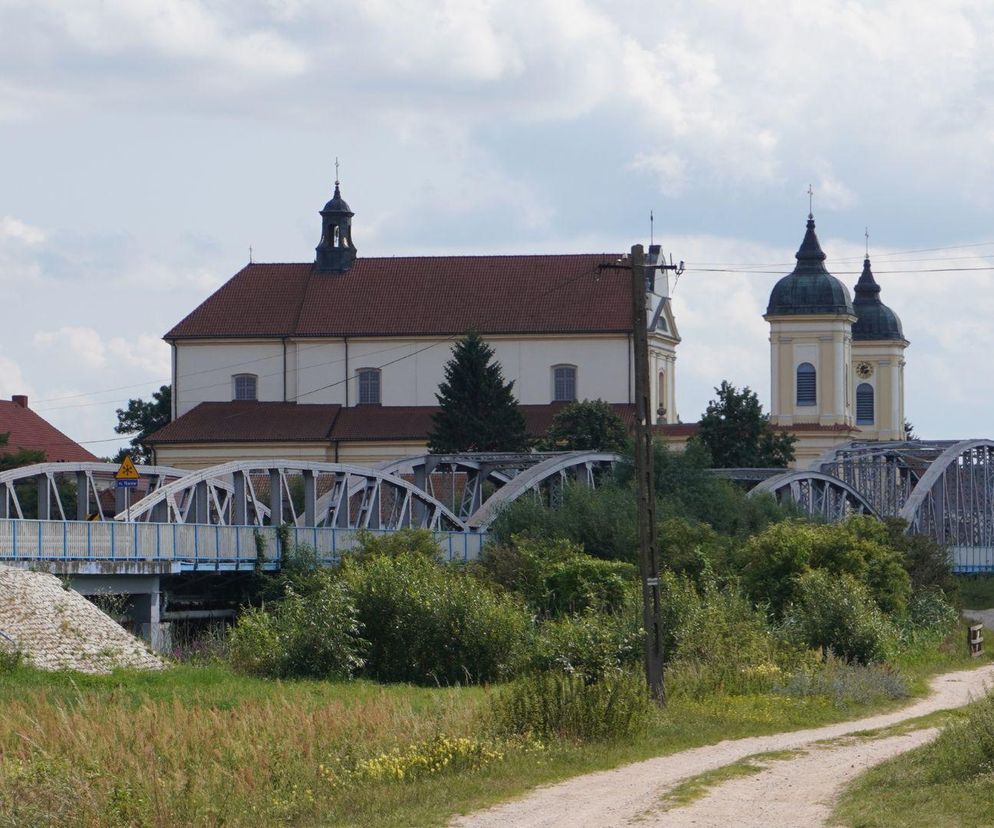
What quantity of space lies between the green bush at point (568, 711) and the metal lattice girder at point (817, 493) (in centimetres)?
4052

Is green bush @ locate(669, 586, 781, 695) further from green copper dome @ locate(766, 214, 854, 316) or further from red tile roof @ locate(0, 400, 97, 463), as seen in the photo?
green copper dome @ locate(766, 214, 854, 316)

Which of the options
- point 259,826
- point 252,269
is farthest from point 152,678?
point 252,269

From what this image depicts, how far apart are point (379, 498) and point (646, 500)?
30.8 metres

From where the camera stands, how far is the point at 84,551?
141 ft

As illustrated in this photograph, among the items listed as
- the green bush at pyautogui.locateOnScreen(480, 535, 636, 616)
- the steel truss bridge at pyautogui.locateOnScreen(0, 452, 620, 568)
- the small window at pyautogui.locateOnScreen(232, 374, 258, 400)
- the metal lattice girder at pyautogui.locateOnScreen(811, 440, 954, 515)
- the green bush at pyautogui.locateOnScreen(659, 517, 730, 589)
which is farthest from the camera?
the small window at pyautogui.locateOnScreen(232, 374, 258, 400)

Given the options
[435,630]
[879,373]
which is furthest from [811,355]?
[435,630]

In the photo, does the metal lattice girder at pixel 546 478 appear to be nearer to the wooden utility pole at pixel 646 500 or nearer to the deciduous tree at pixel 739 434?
the deciduous tree at pixel 739 434

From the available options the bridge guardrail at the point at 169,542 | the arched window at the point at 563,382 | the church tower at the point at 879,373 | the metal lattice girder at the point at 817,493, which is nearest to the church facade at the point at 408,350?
the arched window at the point at 563,382

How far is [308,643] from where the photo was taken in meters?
32.7

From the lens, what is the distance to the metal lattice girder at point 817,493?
222 ft

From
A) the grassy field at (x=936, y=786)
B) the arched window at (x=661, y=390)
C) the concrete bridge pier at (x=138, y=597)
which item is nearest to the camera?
the grassy field at (x=936, y=786)

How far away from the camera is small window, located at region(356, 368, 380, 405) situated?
9550cm

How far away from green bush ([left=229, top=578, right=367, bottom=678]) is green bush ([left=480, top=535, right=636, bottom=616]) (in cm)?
641

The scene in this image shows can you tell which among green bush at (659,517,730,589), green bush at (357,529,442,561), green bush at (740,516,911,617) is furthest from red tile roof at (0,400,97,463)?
green bush at (740,516,911,617)
